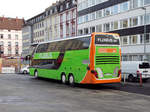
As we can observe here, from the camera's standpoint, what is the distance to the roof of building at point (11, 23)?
4077 inches

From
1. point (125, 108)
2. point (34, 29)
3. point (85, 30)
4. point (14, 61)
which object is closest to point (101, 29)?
point (85, 30)

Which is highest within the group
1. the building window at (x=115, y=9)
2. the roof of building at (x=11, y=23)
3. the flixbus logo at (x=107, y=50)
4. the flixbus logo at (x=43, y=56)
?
the roof of building at (x=11, y=23)

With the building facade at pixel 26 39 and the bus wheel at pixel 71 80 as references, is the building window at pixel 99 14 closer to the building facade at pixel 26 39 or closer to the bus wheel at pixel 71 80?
the bus wheel at pixel 71 80

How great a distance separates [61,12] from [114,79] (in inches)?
1982

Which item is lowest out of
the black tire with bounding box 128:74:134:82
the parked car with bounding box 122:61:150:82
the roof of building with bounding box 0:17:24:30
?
the black tire with bounding box 128:74:134:82

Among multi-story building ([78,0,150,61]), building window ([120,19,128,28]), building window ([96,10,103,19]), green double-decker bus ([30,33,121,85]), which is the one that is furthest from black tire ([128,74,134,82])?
building window ([96,10,103,19])

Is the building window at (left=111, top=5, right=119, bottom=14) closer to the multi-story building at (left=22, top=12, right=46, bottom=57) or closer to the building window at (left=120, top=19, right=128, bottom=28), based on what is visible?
the building window at (left=120, top=19, right=128, bottom=28)

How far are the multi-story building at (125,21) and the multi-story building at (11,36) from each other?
198ft

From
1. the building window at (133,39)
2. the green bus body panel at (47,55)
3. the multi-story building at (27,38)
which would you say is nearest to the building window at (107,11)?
the building window at (133,39)

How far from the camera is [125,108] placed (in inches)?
409

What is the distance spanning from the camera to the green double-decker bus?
57.5ft

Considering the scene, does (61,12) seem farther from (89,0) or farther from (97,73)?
(97,73)

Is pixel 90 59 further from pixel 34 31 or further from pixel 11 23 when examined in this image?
pixel 11 23

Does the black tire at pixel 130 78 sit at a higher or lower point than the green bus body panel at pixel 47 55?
lower
